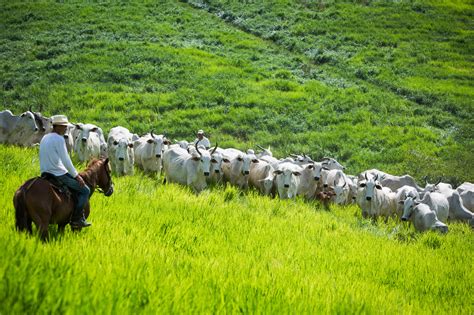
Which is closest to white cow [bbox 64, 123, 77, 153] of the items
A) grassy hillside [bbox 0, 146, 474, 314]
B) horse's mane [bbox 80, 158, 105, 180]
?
grassy hillside [bbox 0, 146, 474, 314]

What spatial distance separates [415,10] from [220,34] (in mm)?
19734

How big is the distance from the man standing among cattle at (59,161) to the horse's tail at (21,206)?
37 centimetres

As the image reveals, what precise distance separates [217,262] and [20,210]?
2.31 m

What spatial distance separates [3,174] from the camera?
936 cm

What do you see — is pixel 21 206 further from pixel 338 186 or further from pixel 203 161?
pixel 338 186

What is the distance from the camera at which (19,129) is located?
664 inches

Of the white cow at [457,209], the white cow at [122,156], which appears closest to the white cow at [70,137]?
the white cow at [122,156]

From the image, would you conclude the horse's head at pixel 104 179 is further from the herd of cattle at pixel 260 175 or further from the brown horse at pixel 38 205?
the herd of cattle at pixel 260 175

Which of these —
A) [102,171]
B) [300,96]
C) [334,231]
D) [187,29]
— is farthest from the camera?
[187,29]

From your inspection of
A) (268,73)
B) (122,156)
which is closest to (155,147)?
(122,156)

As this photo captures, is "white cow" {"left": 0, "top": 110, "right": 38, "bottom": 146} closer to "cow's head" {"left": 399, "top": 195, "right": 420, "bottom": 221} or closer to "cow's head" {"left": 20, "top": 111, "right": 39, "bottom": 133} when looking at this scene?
"cow's head" {"left": 20, "top": 111, "right": 39, "bottom": 133}

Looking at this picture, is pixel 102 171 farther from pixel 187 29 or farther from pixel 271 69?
pixel 187 29

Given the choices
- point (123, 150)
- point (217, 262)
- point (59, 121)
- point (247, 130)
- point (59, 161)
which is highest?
point (59, 121)

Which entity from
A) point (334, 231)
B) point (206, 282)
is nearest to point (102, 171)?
point (206, 282)
